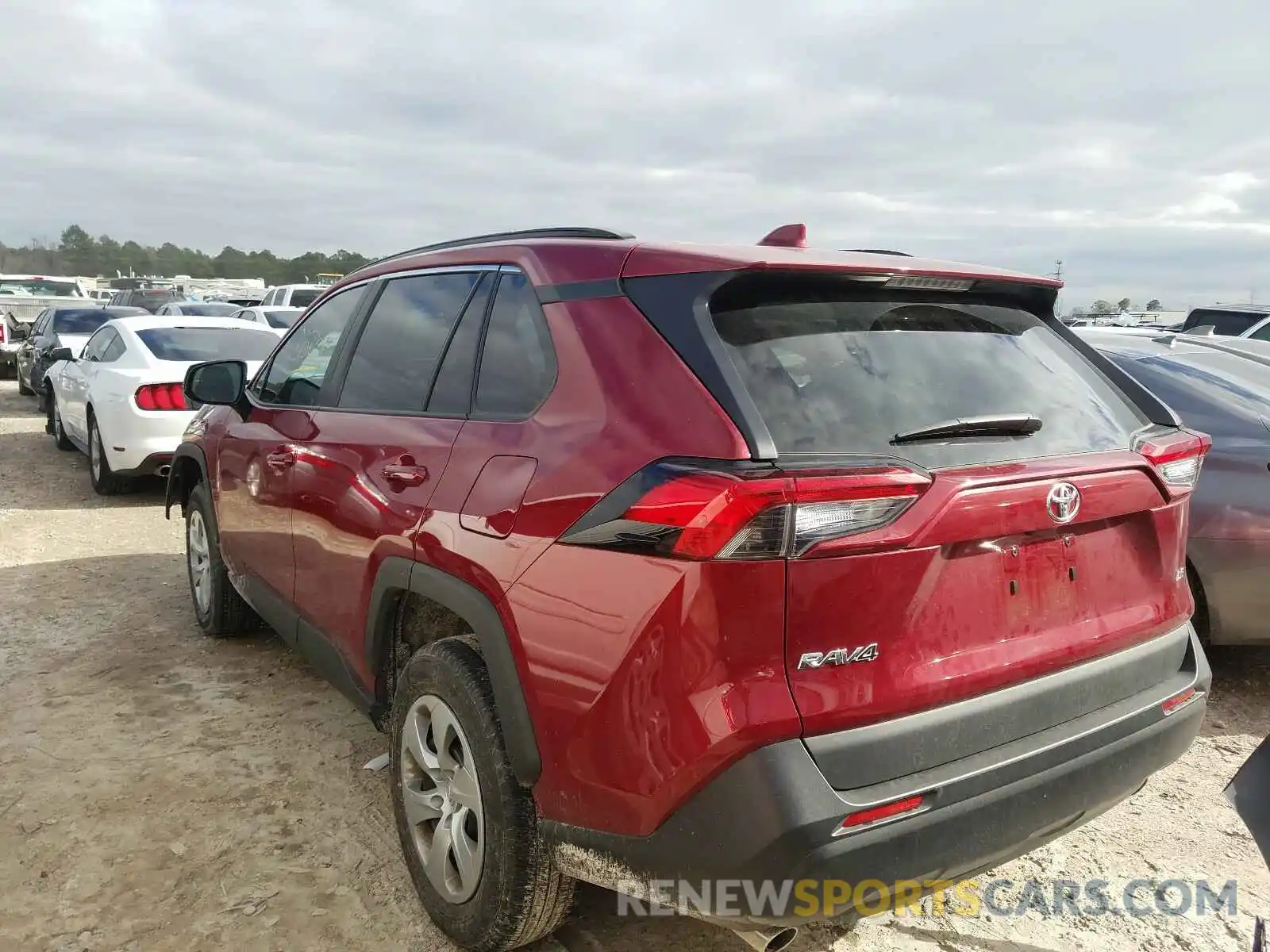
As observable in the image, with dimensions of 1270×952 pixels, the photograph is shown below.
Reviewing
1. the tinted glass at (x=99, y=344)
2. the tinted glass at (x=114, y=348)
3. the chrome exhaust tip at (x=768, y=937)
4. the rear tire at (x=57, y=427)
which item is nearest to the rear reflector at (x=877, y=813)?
the chrome exhaust tip at (x=768, y=937)

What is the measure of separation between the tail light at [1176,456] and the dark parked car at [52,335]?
48.5ft

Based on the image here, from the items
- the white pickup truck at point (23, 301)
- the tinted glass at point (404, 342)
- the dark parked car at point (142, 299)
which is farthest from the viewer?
the dark parked car at point (142, 299)

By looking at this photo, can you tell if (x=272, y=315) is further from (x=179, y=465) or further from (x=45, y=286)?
(x=45, y=286)

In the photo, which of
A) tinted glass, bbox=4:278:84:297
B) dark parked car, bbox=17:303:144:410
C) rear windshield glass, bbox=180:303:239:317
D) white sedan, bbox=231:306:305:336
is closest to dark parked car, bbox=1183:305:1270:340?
white sedan, bbox=231:306:305:336

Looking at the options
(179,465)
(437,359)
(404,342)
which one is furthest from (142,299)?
(437,359)

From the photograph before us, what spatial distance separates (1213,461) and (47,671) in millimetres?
5364

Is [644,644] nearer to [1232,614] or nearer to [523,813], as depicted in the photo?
[523,813]

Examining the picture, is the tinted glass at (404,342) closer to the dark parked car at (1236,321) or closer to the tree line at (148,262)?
the dark parked car at (1236,321)

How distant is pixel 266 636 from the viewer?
5027mm

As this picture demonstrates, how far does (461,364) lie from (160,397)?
245 inches

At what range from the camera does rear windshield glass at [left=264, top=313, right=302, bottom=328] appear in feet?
50.4

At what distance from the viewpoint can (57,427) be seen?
11.2 metres

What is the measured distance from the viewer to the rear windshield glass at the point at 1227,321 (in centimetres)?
1210

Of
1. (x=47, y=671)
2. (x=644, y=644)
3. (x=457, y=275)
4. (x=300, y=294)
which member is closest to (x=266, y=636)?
(x=47, y=671)
